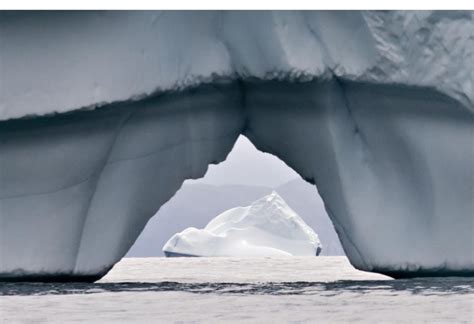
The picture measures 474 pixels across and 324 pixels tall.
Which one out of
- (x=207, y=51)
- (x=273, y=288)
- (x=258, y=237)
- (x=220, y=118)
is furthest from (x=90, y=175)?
(x=258, y=237)

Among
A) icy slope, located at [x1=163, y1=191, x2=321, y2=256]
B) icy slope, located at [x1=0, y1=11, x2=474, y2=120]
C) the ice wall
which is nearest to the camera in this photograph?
icy slope, located at [x1=0, y1=11, x2=474, y2=120]

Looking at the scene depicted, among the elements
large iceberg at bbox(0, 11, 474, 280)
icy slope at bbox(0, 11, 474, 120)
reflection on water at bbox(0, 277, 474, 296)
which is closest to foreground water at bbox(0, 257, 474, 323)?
reflection on water at bbox(0, 277, 474, 296)

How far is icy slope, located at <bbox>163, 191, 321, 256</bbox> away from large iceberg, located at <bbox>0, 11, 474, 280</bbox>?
17.8 metres

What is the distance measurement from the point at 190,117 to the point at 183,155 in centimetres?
43

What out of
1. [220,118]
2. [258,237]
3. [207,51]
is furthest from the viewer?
[258,237]

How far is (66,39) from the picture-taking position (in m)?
8.94

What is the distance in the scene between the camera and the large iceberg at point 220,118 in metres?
8.95

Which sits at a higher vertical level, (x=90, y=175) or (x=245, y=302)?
(x=90, y=175)

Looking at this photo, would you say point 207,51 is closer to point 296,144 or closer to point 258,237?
point 296,144

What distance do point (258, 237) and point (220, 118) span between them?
1854 cm

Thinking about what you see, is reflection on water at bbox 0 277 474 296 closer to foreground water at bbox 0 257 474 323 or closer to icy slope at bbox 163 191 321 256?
foreground water at bbox 0 257 474 323

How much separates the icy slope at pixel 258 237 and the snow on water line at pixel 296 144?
17.8 m

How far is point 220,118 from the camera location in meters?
10.0

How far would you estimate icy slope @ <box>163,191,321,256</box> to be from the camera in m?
27.9
